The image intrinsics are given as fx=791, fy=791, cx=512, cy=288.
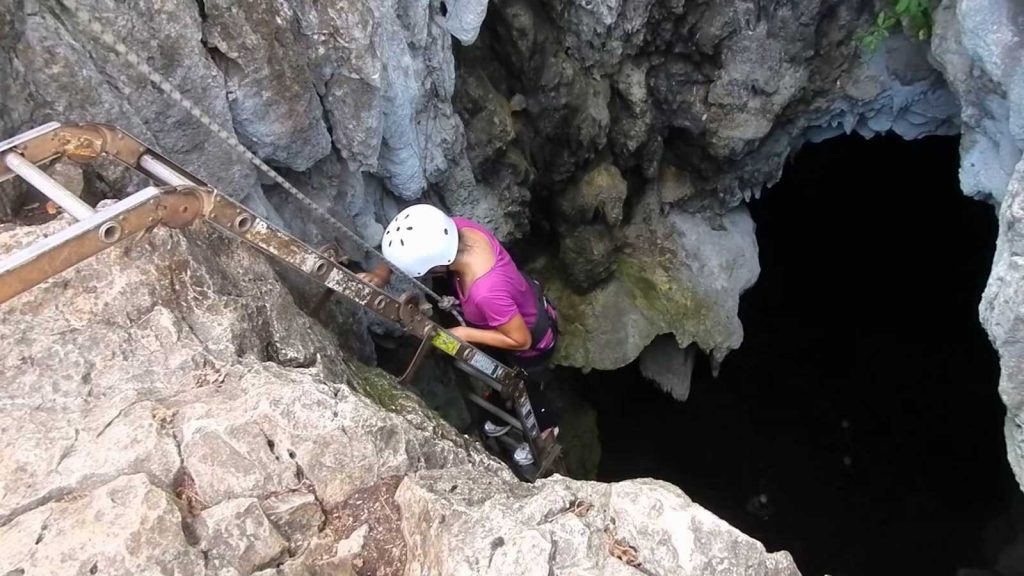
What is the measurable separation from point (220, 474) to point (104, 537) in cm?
34

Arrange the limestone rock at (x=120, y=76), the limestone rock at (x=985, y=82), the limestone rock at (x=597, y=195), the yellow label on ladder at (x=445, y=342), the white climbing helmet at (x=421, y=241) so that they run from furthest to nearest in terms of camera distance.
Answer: the limestone rock at (x=597, y=195) < the limestone rock at (x=985, y=82) < the white climbing helmet at (x=421, y=241) < the yellow label on ladder at (x=445, y=342) < the limestone rock at (x=120, y=76)

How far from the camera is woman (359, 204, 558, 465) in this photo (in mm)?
3822

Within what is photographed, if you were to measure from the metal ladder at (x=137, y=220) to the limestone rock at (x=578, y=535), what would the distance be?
106cm

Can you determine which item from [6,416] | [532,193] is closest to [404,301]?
[6,416]

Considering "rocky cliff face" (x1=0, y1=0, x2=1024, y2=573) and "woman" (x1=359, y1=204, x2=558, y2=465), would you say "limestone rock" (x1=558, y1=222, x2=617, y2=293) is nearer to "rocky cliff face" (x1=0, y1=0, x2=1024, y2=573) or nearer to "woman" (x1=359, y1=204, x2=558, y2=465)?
"rocky cliff face" (x1=0, y1=0, x2=1024, y2=573)

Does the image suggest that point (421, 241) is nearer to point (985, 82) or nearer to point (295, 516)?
point (295, 516)

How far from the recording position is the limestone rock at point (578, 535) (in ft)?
7.19

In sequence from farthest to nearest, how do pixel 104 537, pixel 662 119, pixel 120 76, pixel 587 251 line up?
1. pixel 587 251
2. pixel 662 119
3. pixel 120 76
4. pixel 104 537

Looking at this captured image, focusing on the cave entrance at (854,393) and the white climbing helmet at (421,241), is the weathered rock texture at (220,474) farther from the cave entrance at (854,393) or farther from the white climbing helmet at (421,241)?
the cave entrance at (854,393)

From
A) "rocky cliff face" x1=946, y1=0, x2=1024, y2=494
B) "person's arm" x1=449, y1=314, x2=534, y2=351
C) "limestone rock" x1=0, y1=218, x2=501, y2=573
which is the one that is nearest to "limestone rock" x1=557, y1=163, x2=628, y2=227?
"person's arm" x1=449, y1=314, x2=534, y2=351

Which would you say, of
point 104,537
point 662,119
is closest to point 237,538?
point 104,537

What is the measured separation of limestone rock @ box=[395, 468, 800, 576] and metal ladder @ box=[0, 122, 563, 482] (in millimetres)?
1062

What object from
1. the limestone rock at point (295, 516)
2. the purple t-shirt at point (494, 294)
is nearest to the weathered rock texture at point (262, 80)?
the purple t-shirt at point (494, 294)

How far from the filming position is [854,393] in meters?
8.56
